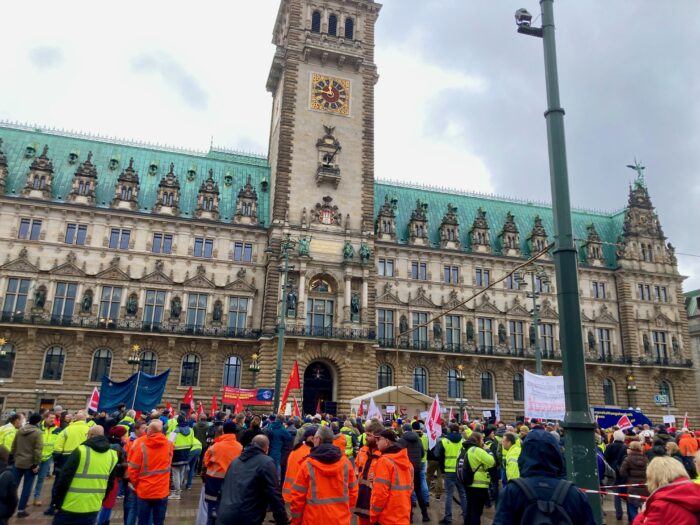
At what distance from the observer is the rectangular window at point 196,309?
145 ft

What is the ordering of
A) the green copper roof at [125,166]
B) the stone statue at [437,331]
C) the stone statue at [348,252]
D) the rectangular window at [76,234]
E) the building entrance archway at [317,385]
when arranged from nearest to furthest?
1. the rectangular window at [76,234]
2. the building entrance archway at [317,385]
3. the green copper roof at [125,166]
4. the stone statue at [348,252]
5. the stone statue at [437,331]

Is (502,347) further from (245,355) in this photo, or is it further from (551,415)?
(551,415)

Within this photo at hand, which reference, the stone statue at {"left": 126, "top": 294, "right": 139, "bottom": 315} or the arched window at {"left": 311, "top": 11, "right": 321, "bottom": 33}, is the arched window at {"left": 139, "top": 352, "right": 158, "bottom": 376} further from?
the arched window at {"left": 311, "top": 11, "right": 321, "bottom": 33}

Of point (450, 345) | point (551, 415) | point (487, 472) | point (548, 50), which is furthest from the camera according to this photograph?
point (450, 345)

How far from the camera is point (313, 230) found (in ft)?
151

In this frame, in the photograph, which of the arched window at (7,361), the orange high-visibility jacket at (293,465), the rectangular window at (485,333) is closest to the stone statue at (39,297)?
the arched window at (7,361)

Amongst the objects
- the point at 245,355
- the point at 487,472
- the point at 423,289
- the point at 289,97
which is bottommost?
the point at 487,472

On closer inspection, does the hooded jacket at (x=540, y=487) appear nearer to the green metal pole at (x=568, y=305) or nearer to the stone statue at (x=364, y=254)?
the green metal pole at (x=568, y=305)

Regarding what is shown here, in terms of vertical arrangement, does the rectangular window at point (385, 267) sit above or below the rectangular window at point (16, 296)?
above

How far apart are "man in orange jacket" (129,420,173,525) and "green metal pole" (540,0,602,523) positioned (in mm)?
6718

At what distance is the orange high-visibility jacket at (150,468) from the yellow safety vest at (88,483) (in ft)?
3.98

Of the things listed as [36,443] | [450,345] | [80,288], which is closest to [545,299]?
[450,345]

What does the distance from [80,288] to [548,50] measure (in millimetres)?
40949

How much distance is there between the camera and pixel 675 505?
446 cm
